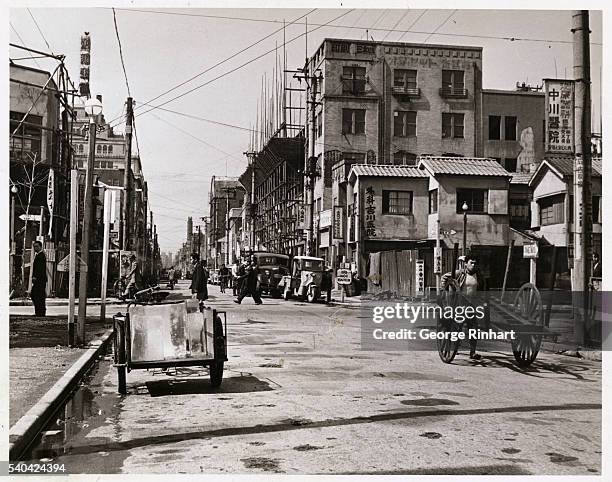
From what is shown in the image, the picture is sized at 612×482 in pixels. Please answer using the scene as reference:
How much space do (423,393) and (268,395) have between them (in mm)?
1741

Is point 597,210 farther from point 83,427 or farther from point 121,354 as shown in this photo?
point 83,427

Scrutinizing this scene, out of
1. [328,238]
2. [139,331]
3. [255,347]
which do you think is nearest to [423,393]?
[139,331]

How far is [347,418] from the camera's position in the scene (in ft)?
21.1

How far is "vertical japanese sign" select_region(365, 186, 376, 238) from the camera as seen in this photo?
3269cm

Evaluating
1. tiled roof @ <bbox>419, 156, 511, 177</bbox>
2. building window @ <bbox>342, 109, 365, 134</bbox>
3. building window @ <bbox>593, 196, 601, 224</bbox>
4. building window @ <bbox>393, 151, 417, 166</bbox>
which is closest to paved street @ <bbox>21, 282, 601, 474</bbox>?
building window @ <bbox>593, 196, 601, 224</bbox>

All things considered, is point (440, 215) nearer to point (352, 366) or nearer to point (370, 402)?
point (352, 366)

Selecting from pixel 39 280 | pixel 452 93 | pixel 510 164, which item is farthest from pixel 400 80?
pixel 510 164

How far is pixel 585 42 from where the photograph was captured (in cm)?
1031

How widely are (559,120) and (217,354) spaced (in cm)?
710

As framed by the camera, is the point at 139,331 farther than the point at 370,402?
Yes

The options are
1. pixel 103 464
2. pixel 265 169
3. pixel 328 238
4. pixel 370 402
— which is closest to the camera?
pixel 103 464

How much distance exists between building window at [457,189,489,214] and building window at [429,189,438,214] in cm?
107

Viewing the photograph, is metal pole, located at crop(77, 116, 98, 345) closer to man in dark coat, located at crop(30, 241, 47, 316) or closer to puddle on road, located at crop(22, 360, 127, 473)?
puddle on road, located at crop(22, 360, 127, 473)

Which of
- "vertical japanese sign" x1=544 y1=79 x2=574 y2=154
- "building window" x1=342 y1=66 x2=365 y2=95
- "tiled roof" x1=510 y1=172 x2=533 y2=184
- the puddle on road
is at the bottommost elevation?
the puddle on road
